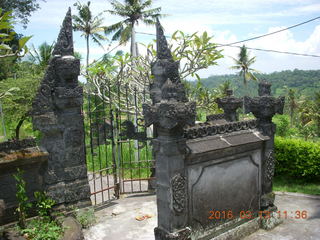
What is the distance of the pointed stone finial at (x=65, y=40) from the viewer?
20.9 ft

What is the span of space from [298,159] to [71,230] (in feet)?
25.8

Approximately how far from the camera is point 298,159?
991 centimetres

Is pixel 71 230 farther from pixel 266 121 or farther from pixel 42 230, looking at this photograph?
pixel 266 121

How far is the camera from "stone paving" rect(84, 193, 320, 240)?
19.8 ft

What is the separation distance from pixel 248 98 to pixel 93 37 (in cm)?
2579

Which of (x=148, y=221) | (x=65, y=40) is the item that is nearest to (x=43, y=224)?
(x=148, y=221)

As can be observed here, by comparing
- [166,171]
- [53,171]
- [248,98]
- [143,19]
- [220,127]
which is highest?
[143,19]

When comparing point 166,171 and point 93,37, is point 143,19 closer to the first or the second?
point 93,37

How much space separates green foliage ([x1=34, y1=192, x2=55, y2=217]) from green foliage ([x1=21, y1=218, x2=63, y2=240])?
0.75 feet

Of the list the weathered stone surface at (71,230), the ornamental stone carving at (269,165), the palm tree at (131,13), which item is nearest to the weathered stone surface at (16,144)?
the weathered stone surface at (71,230)

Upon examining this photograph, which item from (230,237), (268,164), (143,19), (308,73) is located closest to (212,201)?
(230,237)

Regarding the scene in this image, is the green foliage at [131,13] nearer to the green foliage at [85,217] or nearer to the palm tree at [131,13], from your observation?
the palm tree at [131,13]

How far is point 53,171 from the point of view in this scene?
6453 mm
